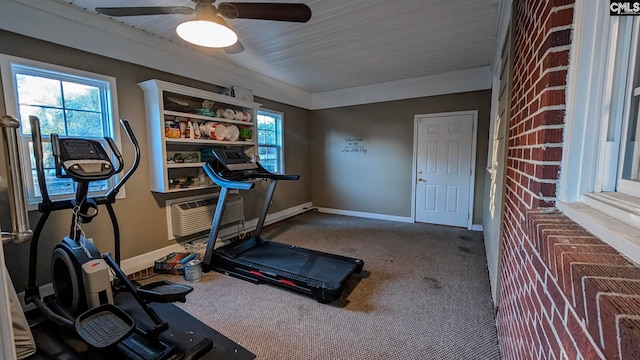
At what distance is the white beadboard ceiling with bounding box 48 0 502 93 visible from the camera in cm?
250

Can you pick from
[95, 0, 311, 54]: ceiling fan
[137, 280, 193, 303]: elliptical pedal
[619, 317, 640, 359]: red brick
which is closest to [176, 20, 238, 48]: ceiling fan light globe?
[95, 0, 311, 54]: ceiling fan

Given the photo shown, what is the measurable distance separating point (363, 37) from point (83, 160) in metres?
2.93

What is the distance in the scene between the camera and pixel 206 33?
1.92 metres

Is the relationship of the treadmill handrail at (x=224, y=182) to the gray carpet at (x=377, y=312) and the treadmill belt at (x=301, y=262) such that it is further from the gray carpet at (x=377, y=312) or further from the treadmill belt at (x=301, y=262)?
the gray carpet at (x=377, y=312)

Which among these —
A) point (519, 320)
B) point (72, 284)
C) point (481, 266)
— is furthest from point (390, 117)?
point (72, 284)

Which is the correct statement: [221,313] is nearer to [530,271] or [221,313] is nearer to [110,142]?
[110,142]

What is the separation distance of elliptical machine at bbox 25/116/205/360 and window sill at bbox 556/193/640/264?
6.90ft

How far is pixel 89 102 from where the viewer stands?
270 centimetres

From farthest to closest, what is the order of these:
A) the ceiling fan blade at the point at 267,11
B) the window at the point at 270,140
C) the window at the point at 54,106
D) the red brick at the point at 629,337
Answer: the window at the point at 270,140 → the window at the point at 54,106 → the ceiling fan blade at the point at 267,11 → the red brick at the point at 629,337

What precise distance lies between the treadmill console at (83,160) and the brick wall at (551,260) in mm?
2777

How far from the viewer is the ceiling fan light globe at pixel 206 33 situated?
180cm

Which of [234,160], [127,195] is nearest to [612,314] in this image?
[234,160]

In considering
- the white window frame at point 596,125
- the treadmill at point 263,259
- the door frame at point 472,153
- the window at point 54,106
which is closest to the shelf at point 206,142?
the treadmill at point 263,259

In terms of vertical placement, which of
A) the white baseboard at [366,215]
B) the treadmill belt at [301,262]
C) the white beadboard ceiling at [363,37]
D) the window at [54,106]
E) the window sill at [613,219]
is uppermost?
the white beadboard ceiling at [363,37]
